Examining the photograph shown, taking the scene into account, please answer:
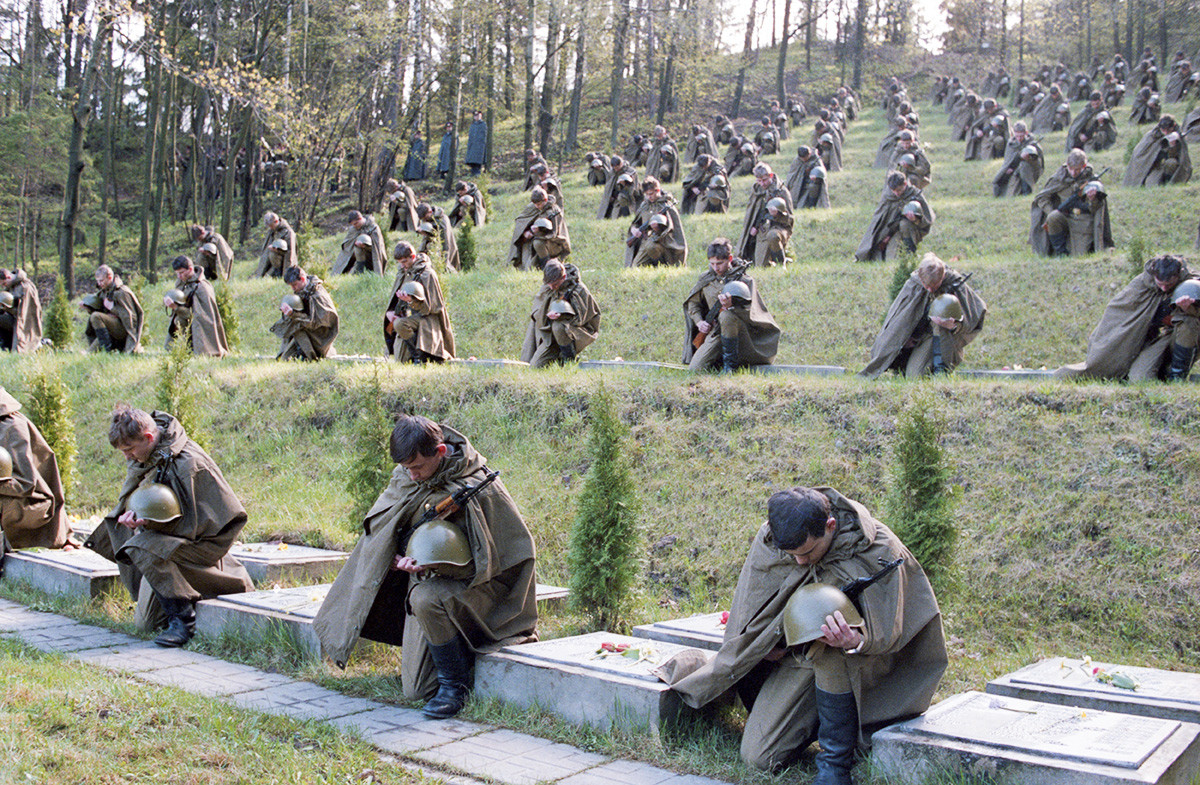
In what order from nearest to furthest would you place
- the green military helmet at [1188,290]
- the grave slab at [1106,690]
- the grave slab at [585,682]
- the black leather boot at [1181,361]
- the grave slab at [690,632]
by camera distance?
the grave slab at [1106,690]
the grave slab at [585,682]
the grave slab at [690,632]
the green military helmet at [1188,290]
the black leather boot at [1181,361]

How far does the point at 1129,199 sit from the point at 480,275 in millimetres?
13144

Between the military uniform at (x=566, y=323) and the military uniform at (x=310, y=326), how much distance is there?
331cm

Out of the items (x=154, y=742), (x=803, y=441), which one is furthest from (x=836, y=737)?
(x=803, y=441)

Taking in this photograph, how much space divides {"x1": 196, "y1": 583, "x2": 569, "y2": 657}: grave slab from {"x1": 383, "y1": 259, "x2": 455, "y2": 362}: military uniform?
649 cm

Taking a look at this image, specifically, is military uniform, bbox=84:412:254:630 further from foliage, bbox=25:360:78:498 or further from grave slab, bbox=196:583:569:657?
foliage, bbox=25:360:78:498

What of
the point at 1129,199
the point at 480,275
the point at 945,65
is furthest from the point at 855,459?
the point at 945,65

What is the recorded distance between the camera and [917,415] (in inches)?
255

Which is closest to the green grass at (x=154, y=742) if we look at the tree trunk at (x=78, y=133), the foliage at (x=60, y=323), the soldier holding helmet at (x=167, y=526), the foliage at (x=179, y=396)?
the soldier holding helmet at (x=167, y=526)

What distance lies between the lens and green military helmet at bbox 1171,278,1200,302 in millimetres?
9422

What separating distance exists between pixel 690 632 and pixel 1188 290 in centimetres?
636

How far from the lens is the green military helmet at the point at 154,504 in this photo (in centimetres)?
668

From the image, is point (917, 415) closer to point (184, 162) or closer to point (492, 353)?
point (492, 353)

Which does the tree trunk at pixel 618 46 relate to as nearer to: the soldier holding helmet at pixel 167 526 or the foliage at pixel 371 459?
the foliage at pixel 371 459

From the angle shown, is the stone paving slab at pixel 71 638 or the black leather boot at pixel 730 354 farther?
the black leather boot at pixel 730 354
